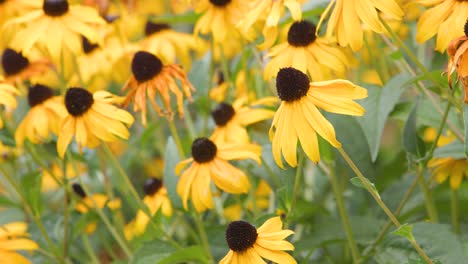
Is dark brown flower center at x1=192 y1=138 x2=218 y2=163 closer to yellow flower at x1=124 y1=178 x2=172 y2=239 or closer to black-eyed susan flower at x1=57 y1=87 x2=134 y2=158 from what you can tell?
black-eyed susan flower at x1=57 y1=87 x2=134 y2=158

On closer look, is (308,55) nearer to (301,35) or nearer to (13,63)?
(301,35)

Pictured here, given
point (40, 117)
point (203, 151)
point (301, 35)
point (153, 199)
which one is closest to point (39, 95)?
point (40, 117)

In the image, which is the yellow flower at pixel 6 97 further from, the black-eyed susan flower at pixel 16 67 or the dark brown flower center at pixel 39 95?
the black-eyed susan flower at pixel 16 67

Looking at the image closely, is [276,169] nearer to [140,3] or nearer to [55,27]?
[55,27]

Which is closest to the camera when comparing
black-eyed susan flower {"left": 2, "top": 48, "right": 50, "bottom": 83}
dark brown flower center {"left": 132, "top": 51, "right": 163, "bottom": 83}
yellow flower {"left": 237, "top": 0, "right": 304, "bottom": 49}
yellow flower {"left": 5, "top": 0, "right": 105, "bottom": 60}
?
yellow flower {"left": 237, "top": 0, "right": 304, "bottom": 49}

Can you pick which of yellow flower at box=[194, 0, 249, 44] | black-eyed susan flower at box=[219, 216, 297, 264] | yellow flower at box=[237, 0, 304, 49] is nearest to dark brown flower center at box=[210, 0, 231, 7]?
yellow flower at box=[194, 0, 249, 44]

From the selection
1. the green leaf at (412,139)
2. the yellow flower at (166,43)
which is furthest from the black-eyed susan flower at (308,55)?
the yellow flower at (166,43)
